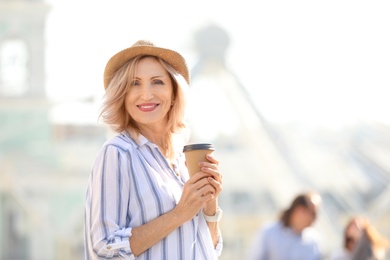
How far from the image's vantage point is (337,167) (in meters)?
28.7

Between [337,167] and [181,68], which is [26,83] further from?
[181,68]

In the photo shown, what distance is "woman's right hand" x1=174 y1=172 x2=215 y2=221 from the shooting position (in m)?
3.31

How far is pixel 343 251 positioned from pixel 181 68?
2480mm

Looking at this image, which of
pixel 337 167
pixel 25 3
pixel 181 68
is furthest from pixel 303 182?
pixel 181 68

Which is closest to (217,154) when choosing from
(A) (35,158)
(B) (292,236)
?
(A) (35,158)

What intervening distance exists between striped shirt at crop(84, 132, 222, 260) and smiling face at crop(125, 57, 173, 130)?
9 centimetres

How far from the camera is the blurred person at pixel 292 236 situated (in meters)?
5.97

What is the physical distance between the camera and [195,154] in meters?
3.34

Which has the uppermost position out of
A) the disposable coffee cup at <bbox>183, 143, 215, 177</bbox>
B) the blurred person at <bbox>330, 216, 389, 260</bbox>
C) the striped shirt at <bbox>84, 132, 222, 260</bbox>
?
the disposable coffee cup at <bbox>183, 143, 215, 177</bbox>

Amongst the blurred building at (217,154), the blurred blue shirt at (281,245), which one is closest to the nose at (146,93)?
the blurred blue shirt at (281,245)

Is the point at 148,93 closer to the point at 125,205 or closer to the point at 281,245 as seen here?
the point at 125,205

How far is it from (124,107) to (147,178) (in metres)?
0.20

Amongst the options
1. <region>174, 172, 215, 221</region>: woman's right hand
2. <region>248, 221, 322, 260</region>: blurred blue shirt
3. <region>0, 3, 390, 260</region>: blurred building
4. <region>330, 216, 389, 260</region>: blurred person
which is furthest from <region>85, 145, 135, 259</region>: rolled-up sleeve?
<region>0, 3, 390, 260</region>: blurred building

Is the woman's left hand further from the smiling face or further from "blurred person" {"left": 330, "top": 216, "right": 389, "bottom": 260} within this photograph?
"blurred person" {"left": 330, "top": 216, "right": 389, "bottom": 260}
